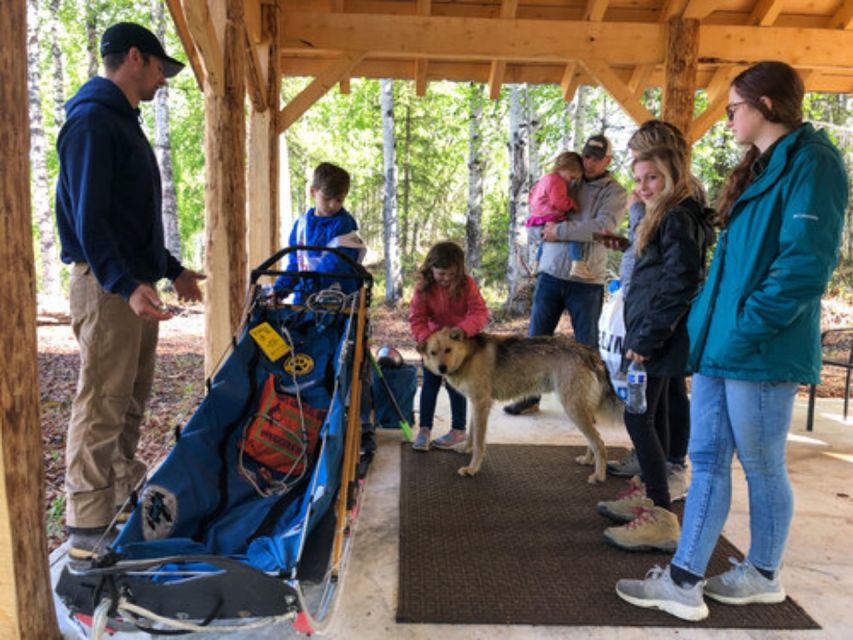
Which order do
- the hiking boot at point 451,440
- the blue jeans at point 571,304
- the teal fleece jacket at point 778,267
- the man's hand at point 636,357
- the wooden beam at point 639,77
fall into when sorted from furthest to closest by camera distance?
the wooden beam at point 639,77 < the blue jeans at point 571,304 < the hiking boot at point 451,440 < the man's hand at point 636,357 < the teal fleece jacket at point 778,267

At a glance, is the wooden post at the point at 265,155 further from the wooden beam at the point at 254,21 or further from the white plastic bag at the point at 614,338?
the white plastic bag at the point at 614,338

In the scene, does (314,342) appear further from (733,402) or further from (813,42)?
(813,42)

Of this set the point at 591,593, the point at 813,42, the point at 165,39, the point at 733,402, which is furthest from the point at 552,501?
the point at 165,39

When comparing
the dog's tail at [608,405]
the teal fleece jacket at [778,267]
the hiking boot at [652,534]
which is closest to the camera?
the teal fleece jacket at [778,267]

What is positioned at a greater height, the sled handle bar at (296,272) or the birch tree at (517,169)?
the birch tree at (517,169)

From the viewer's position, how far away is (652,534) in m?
2.80

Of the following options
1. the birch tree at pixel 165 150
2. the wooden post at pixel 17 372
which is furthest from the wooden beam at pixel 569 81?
the birch tree at pixel 165 150

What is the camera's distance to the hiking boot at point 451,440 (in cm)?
416

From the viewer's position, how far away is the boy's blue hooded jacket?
Result: 2.34 metres

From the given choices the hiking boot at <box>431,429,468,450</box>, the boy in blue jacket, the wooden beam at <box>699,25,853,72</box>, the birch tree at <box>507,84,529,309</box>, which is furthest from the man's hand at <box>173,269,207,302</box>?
the birch tree at <box>507,84,529,309</box>

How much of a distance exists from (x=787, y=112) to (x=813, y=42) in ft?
15.7

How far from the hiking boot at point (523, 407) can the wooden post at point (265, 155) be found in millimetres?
2530

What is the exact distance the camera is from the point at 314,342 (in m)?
3.21

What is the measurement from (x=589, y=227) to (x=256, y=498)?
115 inches
